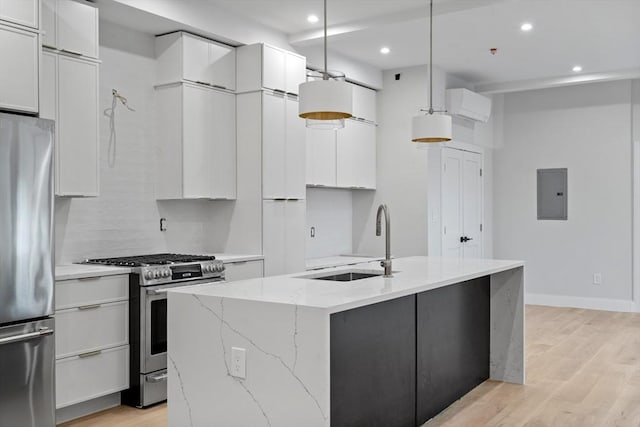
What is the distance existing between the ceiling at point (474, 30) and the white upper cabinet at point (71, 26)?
1.17m

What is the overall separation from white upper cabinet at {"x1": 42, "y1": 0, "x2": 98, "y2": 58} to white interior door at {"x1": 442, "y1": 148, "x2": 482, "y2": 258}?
14.2 feet

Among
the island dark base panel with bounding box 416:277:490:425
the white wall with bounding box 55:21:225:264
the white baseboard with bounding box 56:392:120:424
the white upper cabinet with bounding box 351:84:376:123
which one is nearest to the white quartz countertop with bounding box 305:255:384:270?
the white wall with bounding box 55:21:225:264

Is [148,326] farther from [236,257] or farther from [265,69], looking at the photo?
[265,69]

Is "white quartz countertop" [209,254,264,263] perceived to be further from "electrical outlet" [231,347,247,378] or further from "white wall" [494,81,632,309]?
"white wall" [494,81,632,309]

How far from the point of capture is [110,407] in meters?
4.15

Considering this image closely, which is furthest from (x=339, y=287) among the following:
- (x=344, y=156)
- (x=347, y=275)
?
(x=344, y=156)

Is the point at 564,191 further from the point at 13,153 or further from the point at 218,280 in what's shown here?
the point at 13,153

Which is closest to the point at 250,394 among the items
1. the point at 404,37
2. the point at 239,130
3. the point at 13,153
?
the point at 13,153

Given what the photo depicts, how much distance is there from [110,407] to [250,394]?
1.86m

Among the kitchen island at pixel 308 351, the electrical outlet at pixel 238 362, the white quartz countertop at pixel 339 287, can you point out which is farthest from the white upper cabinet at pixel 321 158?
the electrical outlet at pixel 238 362

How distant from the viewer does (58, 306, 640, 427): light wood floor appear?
3787 mm

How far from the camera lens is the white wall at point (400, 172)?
690 centimetres

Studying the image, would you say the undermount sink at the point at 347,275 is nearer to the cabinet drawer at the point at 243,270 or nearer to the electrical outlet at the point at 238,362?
the electrical outlet at the point at 238,362

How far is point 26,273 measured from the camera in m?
3.26
